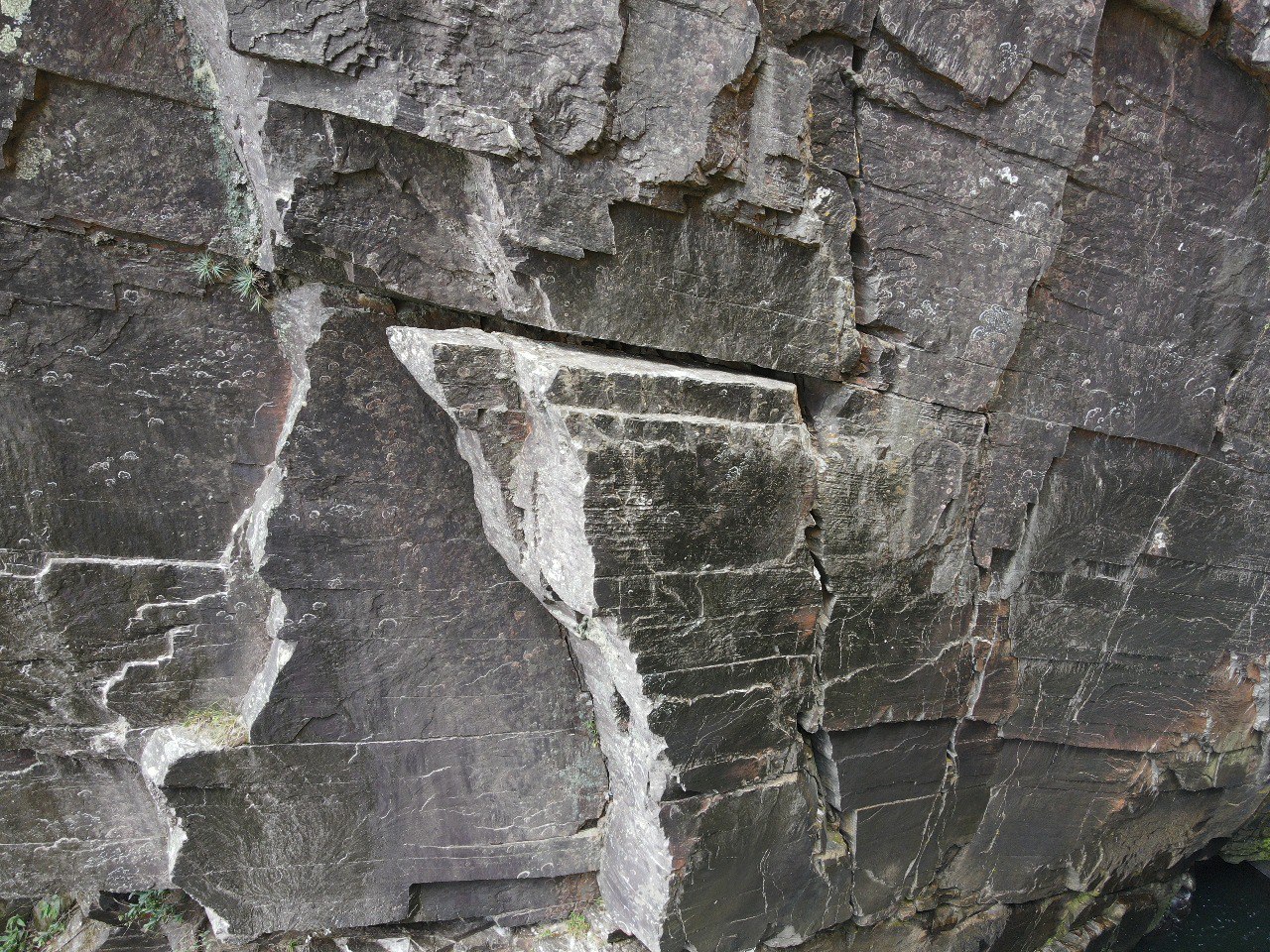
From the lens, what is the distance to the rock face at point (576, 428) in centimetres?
268

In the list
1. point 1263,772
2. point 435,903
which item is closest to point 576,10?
point 435,903

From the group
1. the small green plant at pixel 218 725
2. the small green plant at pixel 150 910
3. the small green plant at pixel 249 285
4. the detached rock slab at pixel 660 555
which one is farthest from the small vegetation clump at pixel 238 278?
the small green plant at pixel 150 910

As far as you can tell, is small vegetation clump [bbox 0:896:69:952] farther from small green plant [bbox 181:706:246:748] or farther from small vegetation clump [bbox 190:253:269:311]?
small vegetation clump [bbox 190:253:269:311]

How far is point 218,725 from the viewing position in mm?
3207

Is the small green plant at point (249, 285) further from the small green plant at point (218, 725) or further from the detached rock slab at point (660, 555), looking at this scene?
the small green plant at point (218, 725)

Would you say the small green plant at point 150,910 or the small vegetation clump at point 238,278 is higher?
the small vegetation clump at point 238,278

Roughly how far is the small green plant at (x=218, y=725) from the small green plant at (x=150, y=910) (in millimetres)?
977

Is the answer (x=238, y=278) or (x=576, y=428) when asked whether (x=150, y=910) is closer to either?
(x=238, y=278)

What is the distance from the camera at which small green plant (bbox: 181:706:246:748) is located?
315cm

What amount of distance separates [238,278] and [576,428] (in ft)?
4.87

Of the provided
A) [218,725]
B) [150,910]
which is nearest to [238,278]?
[218,725]

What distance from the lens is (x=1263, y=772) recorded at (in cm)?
546

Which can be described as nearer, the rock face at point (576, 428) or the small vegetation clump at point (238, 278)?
the rock face at point (576, 428)

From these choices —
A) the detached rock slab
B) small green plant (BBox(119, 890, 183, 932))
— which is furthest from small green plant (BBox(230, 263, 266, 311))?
small green plant (BBox(119, 890, 183, 932))
